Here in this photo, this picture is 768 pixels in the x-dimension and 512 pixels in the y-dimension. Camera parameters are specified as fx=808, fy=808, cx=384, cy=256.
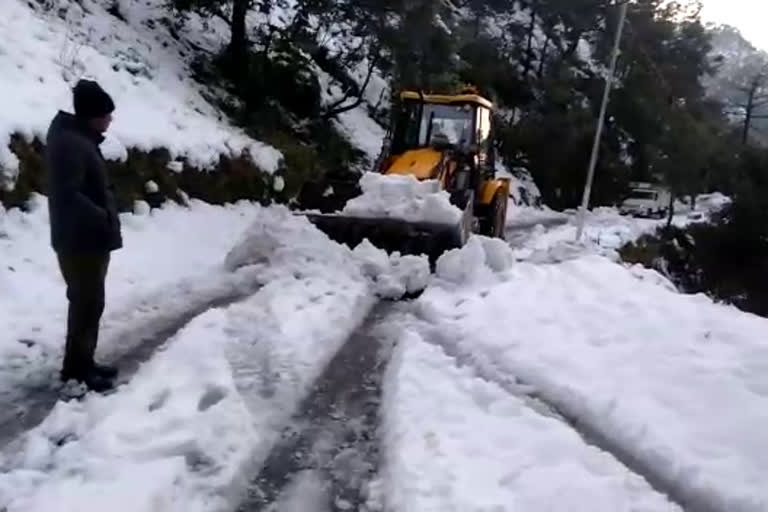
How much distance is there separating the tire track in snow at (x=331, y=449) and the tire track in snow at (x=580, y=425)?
0.74 metres

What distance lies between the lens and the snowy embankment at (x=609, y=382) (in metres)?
4.57

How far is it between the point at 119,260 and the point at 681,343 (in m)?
6.05

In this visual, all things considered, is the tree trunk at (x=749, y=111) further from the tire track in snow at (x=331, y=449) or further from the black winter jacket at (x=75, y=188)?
the black winter jacket at (x=75, y=188)

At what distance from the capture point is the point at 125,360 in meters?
6.12

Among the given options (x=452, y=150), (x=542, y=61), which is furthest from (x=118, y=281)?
(x=542, y=61)

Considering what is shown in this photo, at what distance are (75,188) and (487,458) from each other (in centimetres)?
312

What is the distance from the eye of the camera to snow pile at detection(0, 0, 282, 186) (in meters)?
10.6

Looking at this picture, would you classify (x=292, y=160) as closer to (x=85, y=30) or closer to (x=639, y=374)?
(x=85, y=30)

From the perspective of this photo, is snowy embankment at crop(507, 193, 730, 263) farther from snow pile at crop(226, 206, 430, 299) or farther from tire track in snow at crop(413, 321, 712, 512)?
tire track in snow at crop(413, 321, 712, 512)

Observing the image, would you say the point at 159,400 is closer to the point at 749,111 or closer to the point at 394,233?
the point at 394,233

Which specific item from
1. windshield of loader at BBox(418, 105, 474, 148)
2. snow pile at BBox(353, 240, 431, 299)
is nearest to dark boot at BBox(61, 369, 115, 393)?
snow pile at BBox(353, 240, 431, 299)

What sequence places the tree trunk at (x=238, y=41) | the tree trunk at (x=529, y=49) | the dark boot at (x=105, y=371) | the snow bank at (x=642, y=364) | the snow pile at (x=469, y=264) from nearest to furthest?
1. the snow bank at (x=642, y=364)
2. the dark boot at (x=105, y=371)
3. the snow pile at (x=469, y=264)
4. the tree trunk at (x=238, y=41)
5. the tree trunk at (x=529, y=49)

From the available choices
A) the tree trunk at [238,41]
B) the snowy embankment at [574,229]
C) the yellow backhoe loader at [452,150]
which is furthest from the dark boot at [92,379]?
the tree trunk at [238,41]

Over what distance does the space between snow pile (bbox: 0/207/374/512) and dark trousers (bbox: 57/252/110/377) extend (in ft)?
1.25
